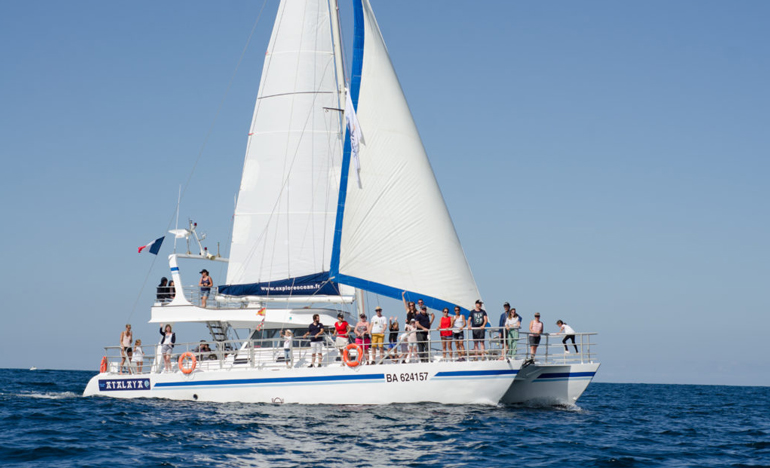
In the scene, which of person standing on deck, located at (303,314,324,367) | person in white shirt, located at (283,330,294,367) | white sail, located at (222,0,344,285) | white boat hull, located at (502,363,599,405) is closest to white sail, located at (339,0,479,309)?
person standing on deck, located at (303,314,324,367)

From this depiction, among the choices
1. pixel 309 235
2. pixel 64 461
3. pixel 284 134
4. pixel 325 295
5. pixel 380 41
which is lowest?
pixel 64 461

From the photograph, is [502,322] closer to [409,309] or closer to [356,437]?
[409,309]

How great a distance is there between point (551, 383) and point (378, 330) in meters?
4.97

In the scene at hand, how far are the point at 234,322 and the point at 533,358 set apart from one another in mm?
9160

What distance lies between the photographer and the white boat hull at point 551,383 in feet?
68.8

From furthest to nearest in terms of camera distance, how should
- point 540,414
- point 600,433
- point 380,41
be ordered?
1. point 380,41
2. point 540,414
3. point 600,433

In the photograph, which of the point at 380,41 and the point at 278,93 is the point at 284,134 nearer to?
the point at 278,93

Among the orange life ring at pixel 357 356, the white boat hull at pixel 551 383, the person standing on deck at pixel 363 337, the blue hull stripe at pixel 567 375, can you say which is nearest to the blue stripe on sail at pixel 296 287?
the person standing on deck at pixel 363 337

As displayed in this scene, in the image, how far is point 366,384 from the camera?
781 inches

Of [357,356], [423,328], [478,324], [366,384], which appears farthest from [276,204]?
[478,324]

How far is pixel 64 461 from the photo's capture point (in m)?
13.3

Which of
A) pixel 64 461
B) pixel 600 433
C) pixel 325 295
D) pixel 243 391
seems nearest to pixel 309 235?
pixel 325 295

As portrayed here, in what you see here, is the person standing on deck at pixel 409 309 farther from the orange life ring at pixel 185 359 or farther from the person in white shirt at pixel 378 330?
the orange life ring at pixel 185 359

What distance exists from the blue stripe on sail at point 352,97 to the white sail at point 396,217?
12 cm
